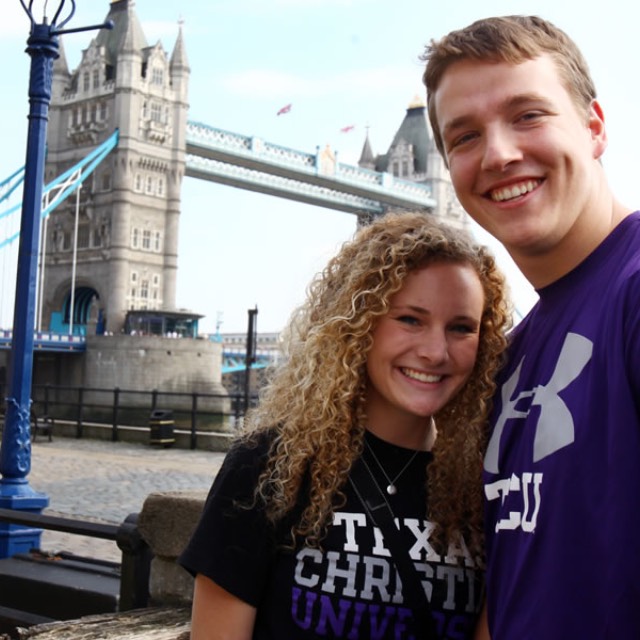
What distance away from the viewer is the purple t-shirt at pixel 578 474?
1.05 m

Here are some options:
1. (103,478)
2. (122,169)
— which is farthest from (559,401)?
(122,169)

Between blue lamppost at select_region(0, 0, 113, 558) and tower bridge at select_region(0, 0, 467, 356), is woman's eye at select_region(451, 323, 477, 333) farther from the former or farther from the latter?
tower bridge at select_region(0, 0, 467, 356)

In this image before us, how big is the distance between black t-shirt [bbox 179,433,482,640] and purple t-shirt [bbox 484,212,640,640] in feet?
0.56

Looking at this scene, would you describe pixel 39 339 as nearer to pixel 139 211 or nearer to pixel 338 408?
pixel 139 211

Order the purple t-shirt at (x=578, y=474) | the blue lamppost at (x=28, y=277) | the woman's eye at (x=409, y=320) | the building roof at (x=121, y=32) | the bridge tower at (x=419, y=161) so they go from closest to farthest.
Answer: the purple t-shirt at (x=578, y=474), the woman's eye at (x=409, y=320), the blue lamppost at (x=28, y=277), the building roof at (x=121, y=32), the bridge tower at (x=419, y=161)

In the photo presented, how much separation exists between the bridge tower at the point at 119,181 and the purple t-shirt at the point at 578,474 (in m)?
40.4

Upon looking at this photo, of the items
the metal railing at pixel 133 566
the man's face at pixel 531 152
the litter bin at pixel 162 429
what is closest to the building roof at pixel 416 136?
the litter bin at pixel 162 429

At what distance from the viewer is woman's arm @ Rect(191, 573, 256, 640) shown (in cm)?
143

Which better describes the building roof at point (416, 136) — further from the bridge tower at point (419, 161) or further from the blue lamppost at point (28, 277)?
the blue lamppost at point (28, 277)

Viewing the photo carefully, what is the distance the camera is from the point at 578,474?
3.57 ft

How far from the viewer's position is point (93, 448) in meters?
13.6

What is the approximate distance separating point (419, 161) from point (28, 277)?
66.2 meters

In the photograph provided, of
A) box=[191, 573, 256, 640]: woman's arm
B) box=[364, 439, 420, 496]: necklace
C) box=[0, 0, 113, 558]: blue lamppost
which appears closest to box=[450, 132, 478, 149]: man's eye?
box=[364, 439, 420, 496]: necklace

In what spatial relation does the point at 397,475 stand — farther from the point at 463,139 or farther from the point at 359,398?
the point at 463,139
